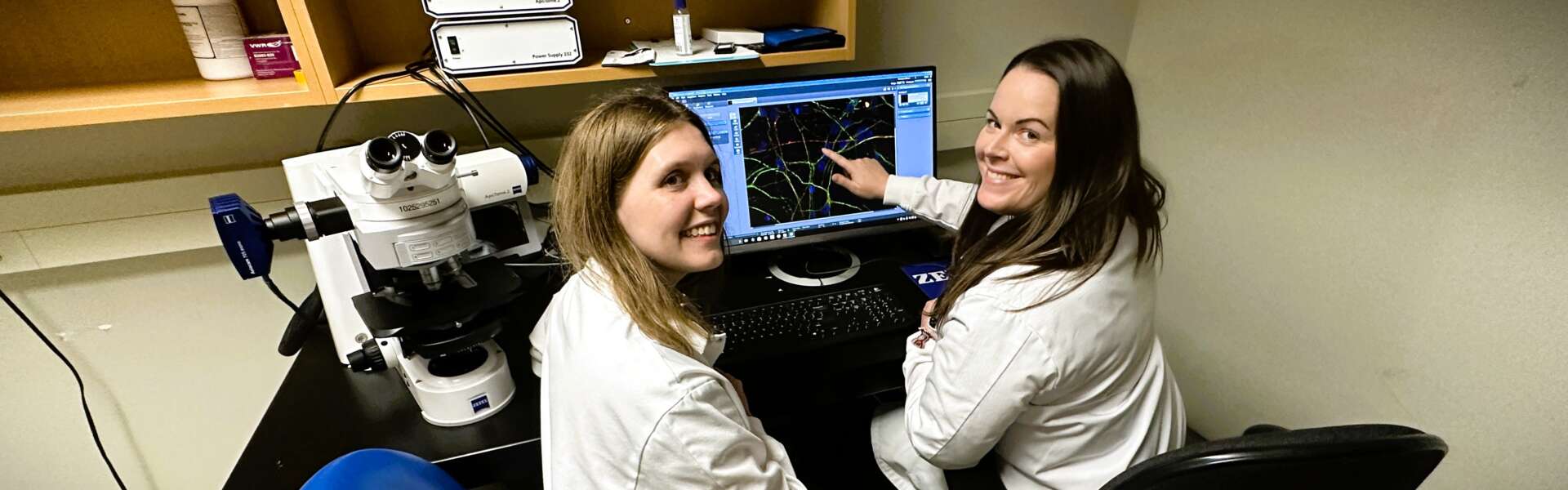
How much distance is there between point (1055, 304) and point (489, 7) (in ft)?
3.11

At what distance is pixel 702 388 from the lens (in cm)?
77

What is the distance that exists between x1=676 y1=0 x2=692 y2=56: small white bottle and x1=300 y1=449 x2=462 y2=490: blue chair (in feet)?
2.44

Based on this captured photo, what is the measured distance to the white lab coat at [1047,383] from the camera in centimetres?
86

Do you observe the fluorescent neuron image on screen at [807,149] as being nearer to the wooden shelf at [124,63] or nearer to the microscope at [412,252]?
the microscope at [412,252]

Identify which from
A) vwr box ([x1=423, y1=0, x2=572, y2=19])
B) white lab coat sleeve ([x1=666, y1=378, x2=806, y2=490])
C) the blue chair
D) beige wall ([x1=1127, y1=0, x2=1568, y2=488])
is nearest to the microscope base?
the blue chair

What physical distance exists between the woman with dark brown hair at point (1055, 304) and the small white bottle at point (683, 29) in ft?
1.75

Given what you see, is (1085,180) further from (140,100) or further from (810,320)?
(140,100)

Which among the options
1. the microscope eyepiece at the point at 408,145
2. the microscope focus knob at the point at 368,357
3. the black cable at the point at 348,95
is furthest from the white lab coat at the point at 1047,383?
the black cable at the point at 348,95

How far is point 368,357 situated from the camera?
1.04 m

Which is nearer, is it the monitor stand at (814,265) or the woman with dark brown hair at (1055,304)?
the woman with dark brown hair at (1055,304)

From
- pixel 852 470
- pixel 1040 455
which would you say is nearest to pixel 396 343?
pixel 852 470

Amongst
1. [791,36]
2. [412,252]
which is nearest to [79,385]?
[412,252]

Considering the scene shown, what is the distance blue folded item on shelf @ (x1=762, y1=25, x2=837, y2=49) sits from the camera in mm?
1191

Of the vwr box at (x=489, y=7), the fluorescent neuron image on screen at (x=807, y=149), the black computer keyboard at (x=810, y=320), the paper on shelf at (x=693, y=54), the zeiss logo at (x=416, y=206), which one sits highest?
the vwr box at (x=489, y=7)
